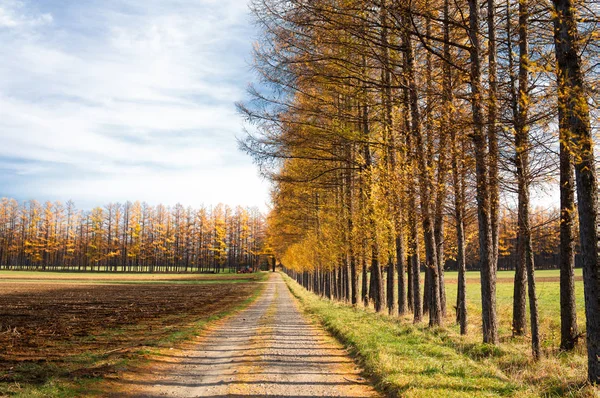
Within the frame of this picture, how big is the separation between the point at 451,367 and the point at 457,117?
18.8 feet

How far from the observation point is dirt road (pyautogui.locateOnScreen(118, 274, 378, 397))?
20.9 feet

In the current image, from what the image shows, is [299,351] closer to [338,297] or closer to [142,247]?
[338,297]

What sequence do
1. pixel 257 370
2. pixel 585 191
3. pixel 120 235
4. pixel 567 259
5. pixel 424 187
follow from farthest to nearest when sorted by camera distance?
pixel 120 235, pixel 424 187, pixel 567 259, pixel 257 370, pixel 585 191

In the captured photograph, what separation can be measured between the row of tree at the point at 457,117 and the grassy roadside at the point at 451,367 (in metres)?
0.69

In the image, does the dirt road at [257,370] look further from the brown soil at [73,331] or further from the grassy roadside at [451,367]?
the brown soil at [73,331]

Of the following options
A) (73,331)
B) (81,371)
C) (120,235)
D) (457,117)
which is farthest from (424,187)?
(120,235)

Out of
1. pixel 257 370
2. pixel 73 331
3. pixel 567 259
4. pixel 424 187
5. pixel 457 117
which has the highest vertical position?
pixel 457 117

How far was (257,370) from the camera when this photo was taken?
7672mm

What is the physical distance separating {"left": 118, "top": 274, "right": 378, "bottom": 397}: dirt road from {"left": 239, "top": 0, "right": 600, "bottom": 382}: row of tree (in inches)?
137

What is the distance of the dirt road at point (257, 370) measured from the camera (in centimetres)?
638

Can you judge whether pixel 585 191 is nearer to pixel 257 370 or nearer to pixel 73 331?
pixel 257 370

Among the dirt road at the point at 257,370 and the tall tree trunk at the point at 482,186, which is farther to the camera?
the tall tree trunk at the point at 482,186

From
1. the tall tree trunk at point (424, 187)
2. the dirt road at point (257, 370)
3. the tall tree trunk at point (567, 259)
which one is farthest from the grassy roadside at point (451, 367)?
the tall tree trunk at point (424, 187)

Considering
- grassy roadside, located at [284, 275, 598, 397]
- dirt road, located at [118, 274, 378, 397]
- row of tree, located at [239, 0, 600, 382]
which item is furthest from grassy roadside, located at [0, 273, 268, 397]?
row of tree, located at [239, 0, 600, 382]
